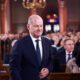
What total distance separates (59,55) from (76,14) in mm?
19074

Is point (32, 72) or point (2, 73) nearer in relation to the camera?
point (32, 72)

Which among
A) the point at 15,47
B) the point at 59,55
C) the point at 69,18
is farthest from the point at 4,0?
the point at 15,47

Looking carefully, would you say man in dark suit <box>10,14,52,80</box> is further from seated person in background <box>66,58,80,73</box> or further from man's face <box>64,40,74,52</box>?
man's face <box>64,40,74,52</box>

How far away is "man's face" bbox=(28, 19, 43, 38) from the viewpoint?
4.23 metres

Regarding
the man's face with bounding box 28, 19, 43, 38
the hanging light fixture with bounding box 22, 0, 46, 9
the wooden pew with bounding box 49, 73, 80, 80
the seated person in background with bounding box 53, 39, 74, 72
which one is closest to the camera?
the man's face with bounding box 28, 19, 43, 38

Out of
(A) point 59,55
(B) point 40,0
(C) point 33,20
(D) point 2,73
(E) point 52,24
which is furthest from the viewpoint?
(E) point 52,24

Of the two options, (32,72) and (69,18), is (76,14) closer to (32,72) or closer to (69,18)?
(69,18)

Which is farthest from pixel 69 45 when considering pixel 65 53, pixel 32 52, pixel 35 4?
pixel 35 4

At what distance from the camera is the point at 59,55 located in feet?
26.0

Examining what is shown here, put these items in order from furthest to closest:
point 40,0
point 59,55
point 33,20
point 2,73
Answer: point 40,0 < point 59,55 < point 2,73 < point 33,20

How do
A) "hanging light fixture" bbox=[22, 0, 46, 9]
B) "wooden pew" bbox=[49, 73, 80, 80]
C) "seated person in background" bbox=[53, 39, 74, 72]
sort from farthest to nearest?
1. "hanging light fixture" bbox=[22, 0, 46, 9]
2. "seated person in background" bbox=[53, 39, 74, 72]
3. "wooden pew" bbox=[49, 73, 80, 80]

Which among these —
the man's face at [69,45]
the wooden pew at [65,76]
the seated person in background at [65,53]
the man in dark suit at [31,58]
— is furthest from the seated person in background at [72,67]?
the man in dark suit at [31,58]

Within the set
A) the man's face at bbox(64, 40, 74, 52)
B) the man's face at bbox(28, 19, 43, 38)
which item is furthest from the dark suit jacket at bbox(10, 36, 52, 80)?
the man's face at bbox(64, 40, 74, 52)

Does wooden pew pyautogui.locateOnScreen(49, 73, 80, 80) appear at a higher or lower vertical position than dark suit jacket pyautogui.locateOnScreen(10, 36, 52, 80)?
lower
